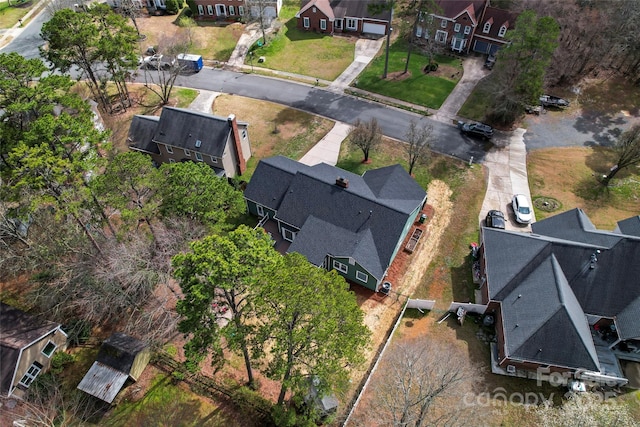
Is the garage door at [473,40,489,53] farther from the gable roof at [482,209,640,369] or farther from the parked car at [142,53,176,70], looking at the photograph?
the parked car at [142,53,176,70]

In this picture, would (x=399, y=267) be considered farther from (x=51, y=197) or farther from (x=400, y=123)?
(x=51, y=197)

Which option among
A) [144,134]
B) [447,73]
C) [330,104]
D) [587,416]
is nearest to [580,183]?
[447,73]

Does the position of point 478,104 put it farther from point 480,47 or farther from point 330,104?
point 330,104

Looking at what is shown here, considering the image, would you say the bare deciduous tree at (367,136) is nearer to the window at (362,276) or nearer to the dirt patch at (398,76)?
the window at (362,276)

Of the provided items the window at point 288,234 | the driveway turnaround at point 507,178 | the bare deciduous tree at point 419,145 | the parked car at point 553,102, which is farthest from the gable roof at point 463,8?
the window at point 288,234

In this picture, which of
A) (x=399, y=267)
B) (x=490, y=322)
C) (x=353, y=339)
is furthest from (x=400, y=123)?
(x=353, y=339)

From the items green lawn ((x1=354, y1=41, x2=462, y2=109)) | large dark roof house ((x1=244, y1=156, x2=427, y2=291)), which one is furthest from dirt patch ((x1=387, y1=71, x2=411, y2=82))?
large dark roof house ((x1=244, y1=156, x2=427, y2=291))
